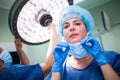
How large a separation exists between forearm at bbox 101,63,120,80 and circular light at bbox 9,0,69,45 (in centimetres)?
47

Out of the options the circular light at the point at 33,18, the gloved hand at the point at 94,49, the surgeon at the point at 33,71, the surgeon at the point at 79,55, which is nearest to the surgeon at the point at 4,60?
the surgeon at the point at 33,71

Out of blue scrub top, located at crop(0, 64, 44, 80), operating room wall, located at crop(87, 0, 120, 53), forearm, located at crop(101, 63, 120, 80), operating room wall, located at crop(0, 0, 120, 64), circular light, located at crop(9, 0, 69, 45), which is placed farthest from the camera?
operating room wall, located at crop(87, 0, 120, 53)

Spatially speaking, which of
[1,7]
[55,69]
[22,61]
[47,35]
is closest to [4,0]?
[1,7]

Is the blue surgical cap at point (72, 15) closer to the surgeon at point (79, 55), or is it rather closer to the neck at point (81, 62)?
the surgeon at point (79, 55)

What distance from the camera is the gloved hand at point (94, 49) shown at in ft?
3.17

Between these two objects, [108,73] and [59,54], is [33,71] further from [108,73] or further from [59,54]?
[108,73]

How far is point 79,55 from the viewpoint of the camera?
1079 mm

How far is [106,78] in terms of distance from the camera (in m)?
0.92

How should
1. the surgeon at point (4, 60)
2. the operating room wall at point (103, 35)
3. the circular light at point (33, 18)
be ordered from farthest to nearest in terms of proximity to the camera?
1. the operating room wall at point (103, 35)
2. the surgeon at point (4, 60)
3. the circular light at point (33, 18)

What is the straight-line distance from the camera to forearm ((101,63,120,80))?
903 millimetres

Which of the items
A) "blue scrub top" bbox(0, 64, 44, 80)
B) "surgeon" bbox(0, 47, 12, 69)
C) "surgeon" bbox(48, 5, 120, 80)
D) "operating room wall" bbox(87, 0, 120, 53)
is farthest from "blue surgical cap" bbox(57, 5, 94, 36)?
"operating room wall" bbox(87, 0, 120, 53)

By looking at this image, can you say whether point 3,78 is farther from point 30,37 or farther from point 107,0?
point 107,0

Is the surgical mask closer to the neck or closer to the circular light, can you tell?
the neck

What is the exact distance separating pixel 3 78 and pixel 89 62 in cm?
60
